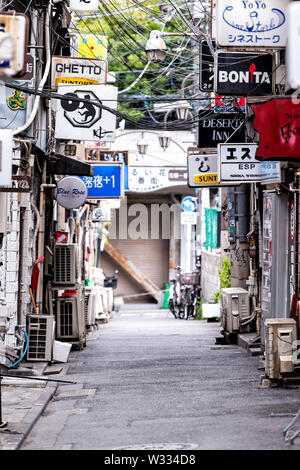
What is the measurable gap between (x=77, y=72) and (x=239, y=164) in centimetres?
443

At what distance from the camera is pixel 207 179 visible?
17875 millimetres

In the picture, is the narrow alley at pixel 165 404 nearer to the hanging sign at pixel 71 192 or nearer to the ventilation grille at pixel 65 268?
the ventilation grille at pixel 65 268

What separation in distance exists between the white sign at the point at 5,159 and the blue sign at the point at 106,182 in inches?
491

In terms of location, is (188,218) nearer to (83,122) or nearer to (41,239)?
(41,239)

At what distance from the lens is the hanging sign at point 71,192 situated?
2055 cm

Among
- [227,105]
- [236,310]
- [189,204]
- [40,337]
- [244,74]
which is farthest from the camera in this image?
[189,204]

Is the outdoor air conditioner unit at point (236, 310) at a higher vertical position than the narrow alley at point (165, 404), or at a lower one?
higher

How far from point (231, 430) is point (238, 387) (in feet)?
12.2

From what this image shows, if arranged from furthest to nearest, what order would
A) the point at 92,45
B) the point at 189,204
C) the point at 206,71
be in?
the point at 189,204, the point at 92,45, the point at 206,71

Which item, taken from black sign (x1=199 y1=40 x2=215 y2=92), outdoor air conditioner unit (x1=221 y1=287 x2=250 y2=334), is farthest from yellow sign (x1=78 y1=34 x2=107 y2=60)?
outdoor air conditioner unit (x1=221 y1=287 x2=250 y2=334)

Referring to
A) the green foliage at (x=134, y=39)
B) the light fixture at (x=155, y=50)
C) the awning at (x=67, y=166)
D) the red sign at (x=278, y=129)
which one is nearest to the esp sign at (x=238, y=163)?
the green foliage at (x=134, y=39)

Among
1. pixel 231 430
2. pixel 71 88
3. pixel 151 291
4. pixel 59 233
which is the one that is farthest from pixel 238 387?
pixel 151 291

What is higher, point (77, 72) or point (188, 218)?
point (77, 72)

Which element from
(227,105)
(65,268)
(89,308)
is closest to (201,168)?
(227,105)
